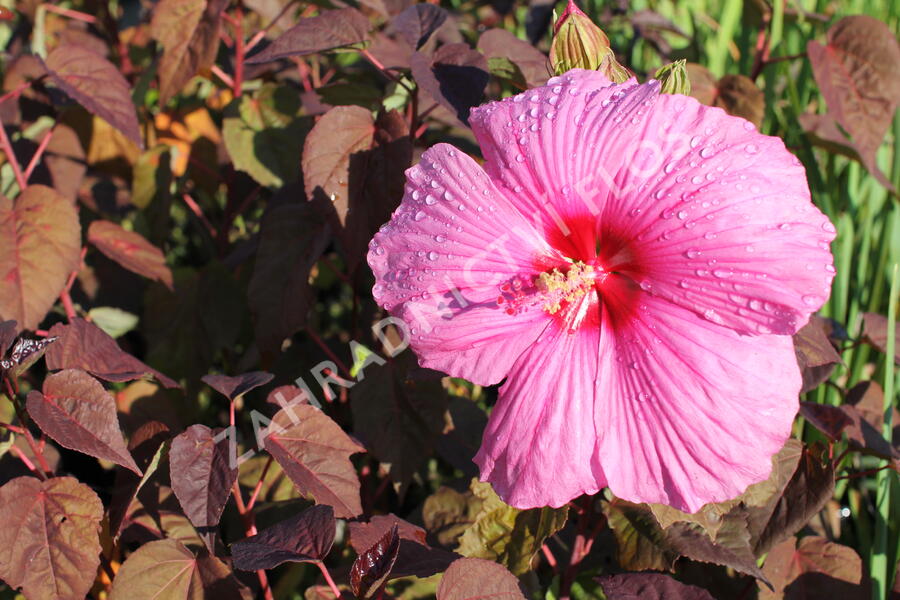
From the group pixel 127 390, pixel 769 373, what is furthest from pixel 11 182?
pixel 769 373

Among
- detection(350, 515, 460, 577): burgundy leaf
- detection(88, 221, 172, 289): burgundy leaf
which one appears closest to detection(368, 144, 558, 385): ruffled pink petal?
detection(350, 515, 460, 577): burgundy leaf

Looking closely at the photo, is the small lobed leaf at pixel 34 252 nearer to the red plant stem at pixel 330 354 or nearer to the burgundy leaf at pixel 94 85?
the burgundy leaf at pixel 94 85

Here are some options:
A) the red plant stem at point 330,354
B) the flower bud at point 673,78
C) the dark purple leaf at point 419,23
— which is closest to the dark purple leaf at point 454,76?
the dark purple leaf at point 419,23

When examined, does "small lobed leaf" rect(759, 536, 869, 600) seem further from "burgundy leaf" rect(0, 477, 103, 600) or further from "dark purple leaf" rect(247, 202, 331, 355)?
"burgundy leaf" rect(0, 477, 103, 600)

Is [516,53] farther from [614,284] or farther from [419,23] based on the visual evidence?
[614,284]

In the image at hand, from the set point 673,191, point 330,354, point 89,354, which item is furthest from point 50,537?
point 673,191

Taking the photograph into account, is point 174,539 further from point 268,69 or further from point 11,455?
point 268,69
